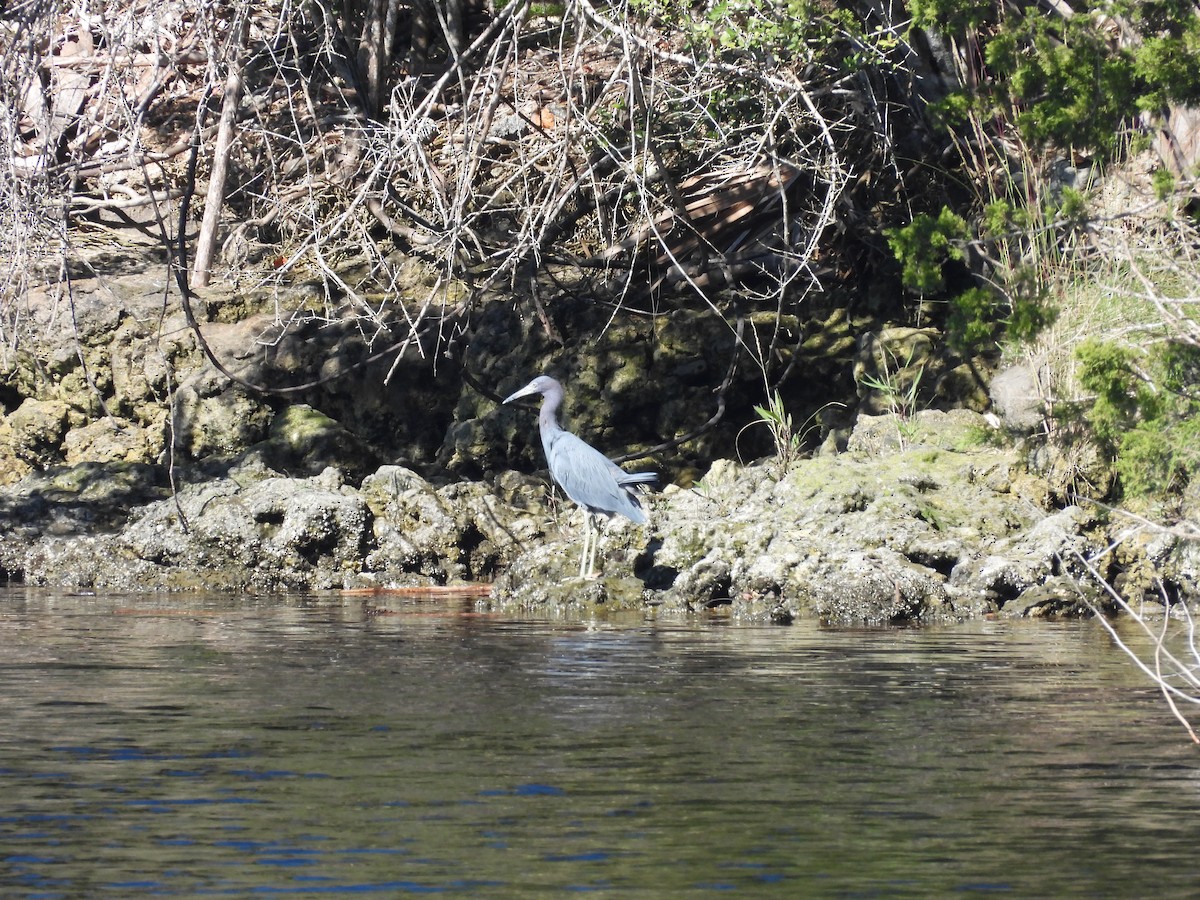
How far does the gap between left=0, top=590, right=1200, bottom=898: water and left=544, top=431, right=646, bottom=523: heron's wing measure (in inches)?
96.5

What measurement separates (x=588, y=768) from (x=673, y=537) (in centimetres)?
613

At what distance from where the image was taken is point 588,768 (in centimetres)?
571

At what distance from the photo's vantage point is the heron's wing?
11.7m

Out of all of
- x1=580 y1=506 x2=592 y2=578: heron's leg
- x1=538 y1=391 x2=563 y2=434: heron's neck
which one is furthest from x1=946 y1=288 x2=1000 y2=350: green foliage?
x1=538 y1=391 x2=563 y2=434: heron's neck

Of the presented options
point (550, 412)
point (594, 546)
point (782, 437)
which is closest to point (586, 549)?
point (594, 546)

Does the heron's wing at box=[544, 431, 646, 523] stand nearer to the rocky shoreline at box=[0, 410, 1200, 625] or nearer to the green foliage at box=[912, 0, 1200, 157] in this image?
the rocky shoreline at box=[0, 410, 1200, 625]

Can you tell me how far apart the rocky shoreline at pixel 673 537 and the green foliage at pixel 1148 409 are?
1.53ft

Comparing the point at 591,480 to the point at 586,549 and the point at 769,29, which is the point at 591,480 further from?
the point at 769,29

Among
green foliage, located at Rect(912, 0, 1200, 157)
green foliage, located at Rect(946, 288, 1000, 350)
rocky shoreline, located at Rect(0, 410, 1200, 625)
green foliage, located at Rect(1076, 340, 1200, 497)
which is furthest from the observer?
green foliage, located at Rect(946, 288, 1000, 350)

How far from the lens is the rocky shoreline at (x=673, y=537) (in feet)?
35.1

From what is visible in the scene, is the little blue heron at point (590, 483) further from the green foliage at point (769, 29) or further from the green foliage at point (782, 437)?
the green foliage at point (769, 29)

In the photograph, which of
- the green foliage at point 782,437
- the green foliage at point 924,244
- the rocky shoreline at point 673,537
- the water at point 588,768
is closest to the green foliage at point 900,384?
the rocky shoreline at point 673,537

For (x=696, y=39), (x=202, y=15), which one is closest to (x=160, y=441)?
(x=202, y=15)

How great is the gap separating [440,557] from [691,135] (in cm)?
435
